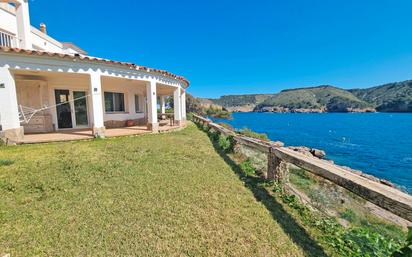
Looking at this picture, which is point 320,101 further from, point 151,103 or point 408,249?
point 408,249

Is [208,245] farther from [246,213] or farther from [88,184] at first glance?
[88,184]

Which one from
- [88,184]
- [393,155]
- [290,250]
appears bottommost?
[393,155]

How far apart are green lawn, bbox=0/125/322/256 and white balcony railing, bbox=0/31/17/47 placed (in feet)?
26.3

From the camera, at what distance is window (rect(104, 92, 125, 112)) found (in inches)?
499

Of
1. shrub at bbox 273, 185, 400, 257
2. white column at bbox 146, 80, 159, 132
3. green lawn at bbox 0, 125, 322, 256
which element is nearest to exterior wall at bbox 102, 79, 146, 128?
white column at bbox 146, 80, 159, 132

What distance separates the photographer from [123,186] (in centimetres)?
431

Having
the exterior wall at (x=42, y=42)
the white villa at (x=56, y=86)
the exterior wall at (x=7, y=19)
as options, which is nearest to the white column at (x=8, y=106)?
the white villa at (x=56, y=86)

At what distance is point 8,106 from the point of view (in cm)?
743

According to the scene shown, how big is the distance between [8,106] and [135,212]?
7.77 m

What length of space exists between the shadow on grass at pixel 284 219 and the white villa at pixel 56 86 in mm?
7473

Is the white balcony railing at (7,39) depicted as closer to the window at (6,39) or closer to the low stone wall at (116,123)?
the window at (6,39)

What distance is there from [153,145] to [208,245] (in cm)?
592

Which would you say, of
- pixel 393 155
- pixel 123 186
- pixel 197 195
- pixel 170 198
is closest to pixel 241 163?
pixel 197 195

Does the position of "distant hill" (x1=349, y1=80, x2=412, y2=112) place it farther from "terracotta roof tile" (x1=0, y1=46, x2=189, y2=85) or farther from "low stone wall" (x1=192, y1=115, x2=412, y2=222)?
"low stone wall" (x1=192, y1=115, x2=412, y2=222)
